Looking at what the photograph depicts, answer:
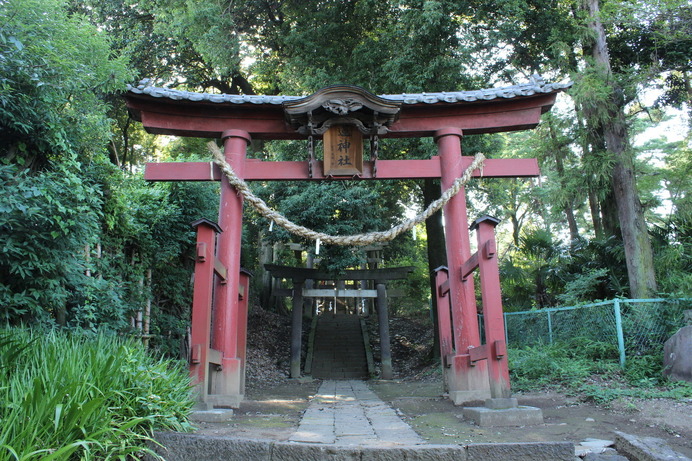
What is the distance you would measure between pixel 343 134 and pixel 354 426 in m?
3.73

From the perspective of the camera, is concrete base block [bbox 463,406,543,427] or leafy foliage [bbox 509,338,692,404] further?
leafy foliage [bbox 509,338,692,404]

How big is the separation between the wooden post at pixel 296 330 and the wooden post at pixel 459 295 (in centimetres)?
615

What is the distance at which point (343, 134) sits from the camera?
644 cm

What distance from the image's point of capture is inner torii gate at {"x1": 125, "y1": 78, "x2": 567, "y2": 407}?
19.4 feet

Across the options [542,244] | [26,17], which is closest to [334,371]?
[542,244]

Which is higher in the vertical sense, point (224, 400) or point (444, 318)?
point (444, 318)

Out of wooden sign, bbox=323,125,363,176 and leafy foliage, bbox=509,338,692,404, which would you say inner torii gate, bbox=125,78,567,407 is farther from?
leafy foliage, bbox=509,338,692,404

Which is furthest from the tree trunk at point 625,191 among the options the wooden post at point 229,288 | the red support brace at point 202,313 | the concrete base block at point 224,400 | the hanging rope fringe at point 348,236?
the red support brace at point 202,313

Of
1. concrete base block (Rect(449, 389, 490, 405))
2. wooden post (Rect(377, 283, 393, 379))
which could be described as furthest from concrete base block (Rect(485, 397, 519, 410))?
wooden post (Rect(377, 283, 393, 379))

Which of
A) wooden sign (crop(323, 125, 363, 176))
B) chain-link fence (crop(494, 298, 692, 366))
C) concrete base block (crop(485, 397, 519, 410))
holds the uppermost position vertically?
wooden sign (crop(323, 125, 363, 176))

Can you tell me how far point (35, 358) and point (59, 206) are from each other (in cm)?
155

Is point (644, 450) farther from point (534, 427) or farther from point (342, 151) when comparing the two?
point (342, 151)

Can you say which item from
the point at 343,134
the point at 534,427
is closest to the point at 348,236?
the point at 343,134

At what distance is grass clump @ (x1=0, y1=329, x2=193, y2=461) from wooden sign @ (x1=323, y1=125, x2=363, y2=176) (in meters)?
3.43
